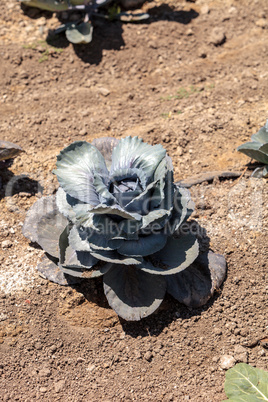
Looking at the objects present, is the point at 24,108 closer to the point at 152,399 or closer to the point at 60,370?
the point at 60,370

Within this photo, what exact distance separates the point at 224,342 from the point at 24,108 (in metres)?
3.09

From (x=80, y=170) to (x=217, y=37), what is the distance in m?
3.12

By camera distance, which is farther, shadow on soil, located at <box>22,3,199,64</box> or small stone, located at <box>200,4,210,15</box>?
small stone, located at <box>200,4,210,15</box>

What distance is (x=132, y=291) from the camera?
3064 mm

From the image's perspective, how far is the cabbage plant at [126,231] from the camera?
2.81 meters

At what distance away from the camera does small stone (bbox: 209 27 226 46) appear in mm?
5199

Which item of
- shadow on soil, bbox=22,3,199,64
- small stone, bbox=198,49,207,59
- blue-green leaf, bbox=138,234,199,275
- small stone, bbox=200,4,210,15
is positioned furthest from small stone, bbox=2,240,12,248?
small stone, bbox=200,4,210,15

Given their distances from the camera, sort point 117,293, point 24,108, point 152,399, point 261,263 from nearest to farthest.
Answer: point 152,399 < point 117,293 < point 261,263 < point 24,108

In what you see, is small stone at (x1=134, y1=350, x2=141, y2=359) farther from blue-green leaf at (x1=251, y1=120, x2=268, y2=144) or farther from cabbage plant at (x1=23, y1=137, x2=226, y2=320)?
blue-green leaf at (x1=251, y1=120, x2=268, y2=144)

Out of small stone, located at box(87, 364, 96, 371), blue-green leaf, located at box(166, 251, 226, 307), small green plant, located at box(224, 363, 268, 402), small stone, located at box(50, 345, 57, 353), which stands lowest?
small stone, located at box(87, 364, 96, 371)

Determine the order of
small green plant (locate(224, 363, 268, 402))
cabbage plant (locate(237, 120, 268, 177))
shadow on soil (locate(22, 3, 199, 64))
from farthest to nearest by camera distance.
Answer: shadow on soil (locate(22, 3, 199, 64)) → cabbage plant (locate(237, 120, 268, 177)) → small green plant (locate(224, 363, 268, 402))

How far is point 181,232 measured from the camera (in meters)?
3.17

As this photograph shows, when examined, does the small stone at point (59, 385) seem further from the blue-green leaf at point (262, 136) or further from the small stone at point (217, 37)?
the small stone at point (217, 37)

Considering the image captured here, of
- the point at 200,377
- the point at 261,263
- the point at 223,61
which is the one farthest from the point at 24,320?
the point at 223,61
